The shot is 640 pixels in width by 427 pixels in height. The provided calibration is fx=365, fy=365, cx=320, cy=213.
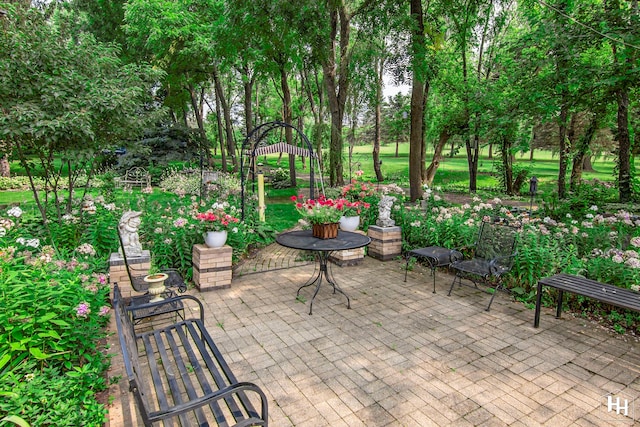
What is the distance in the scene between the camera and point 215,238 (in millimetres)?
4734

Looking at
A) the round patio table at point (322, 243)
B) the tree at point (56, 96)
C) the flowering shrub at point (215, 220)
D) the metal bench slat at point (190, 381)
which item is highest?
the tree at point (56, 96)

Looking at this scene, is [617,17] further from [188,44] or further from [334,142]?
[188,44]

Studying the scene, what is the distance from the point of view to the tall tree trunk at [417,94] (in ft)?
26.1

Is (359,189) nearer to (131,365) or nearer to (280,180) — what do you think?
(131,365)

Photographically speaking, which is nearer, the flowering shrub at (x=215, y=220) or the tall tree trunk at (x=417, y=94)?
the flowering shrub at (x=215, y=220)

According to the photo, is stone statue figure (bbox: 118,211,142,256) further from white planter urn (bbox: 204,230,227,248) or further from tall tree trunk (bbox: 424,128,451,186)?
tall tree trunk (bbox: 424,128,451,186)

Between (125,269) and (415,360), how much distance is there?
10.7 ft

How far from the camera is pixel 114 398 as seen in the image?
8.46 feet

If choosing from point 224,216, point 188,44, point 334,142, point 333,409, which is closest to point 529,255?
point 333,409

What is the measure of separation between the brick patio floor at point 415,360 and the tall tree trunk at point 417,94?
5.32m

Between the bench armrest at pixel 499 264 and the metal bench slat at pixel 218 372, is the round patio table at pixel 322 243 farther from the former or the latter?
the metal bench slat at pixel 218 372

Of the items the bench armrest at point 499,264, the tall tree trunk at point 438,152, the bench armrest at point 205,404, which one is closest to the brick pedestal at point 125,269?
the bench armrest at point 205,404

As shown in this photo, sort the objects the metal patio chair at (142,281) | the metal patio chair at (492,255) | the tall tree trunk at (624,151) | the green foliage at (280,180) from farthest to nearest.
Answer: the green foliage at (280,180) → the tall tree trunk at (624,151) → the metal patio chair at (492,255) → the metal patio chair at (142,281)

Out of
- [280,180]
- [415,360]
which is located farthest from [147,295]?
[280,180]
